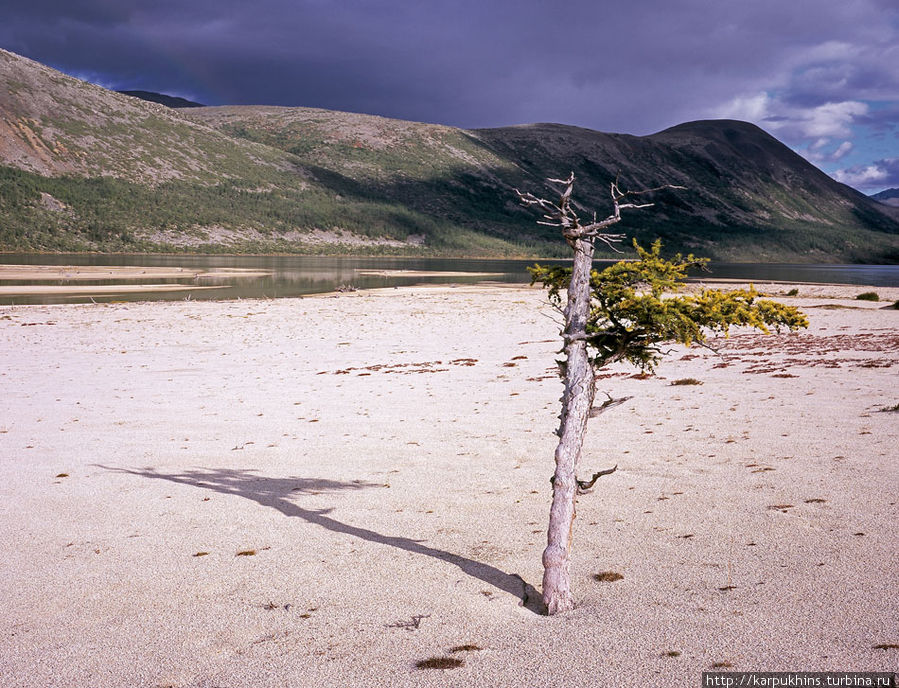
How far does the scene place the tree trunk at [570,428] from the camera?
5199mm

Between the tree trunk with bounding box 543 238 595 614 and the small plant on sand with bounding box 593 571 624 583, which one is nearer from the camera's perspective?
the tree trunk with bounding box 543 238 595 614

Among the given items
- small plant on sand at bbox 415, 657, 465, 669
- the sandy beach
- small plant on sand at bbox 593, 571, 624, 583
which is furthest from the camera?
small plant on sand at bbox 593, 571, 624, 583

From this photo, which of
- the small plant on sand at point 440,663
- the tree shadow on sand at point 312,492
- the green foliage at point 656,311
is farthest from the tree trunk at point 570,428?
the small plant on sand at point 440,663

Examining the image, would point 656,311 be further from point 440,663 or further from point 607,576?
point 440,663

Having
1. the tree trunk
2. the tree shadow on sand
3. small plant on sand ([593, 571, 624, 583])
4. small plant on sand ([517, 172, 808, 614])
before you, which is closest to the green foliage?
small plant on sand ([517, 172, 808, 614])

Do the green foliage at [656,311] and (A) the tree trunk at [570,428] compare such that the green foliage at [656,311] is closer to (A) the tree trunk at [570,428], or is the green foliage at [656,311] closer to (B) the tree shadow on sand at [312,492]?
(A) the tree trunk at [570,428]

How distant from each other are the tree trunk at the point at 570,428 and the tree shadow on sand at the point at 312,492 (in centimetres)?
32

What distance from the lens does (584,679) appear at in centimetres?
420

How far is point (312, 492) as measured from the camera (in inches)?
324

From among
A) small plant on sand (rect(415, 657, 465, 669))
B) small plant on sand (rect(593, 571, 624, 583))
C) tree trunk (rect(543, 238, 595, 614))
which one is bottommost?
small plant on sand (rect(415, 657, 465, 669))

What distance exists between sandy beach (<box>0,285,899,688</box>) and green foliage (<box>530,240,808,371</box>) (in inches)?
82.7

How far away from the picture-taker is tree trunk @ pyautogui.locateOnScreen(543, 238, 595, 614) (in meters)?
5.20

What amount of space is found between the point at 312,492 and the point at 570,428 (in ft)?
13.8

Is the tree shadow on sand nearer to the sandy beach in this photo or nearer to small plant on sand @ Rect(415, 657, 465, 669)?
the sandy beach
